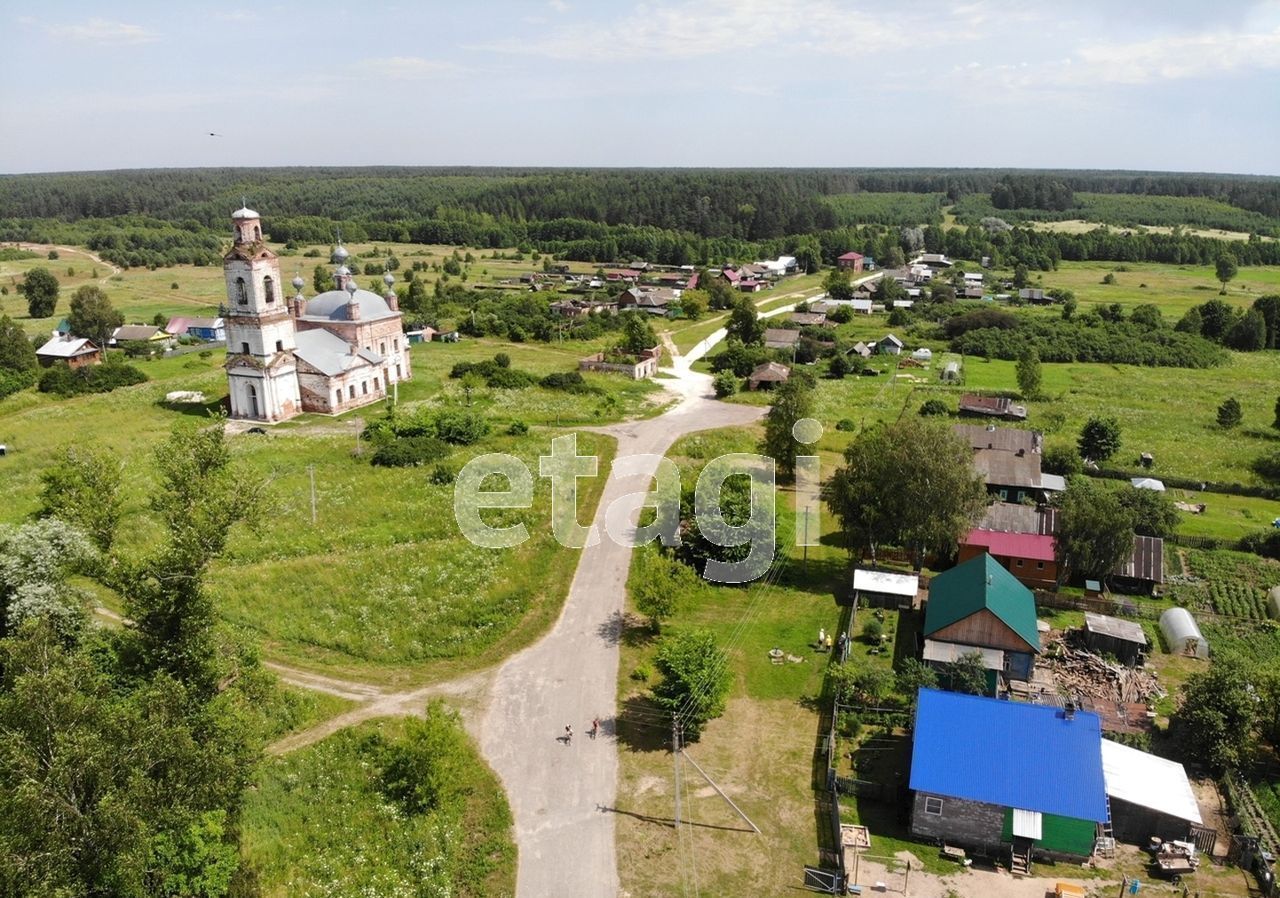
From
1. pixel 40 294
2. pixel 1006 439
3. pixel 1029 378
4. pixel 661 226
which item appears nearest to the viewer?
pixel 1006 439

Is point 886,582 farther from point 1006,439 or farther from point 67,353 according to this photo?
point 67,353

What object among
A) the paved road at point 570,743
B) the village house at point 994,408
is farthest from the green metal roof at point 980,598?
the village house at point 994,408

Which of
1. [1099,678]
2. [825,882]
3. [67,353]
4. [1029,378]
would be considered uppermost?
[67,353]

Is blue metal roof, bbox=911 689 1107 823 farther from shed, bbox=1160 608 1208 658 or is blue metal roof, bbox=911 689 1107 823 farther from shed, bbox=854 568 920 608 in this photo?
shed, bbox=1160 608 1208 658

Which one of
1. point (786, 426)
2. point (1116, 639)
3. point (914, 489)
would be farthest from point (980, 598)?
point (786, 426)

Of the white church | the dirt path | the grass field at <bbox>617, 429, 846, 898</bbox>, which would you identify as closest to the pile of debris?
the grass field at <bbox>617, 429, 846, 898</bbox>

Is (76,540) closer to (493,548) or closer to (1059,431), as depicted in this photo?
(493,548)
